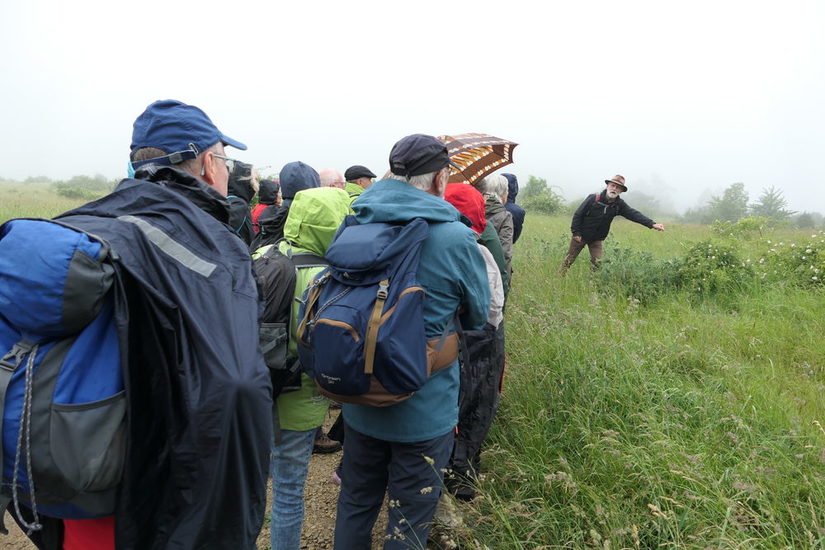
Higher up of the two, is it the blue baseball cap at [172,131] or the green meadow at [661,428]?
the blue baseball cap at [172,131]

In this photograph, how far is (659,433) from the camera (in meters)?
2.51

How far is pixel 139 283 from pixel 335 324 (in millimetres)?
743

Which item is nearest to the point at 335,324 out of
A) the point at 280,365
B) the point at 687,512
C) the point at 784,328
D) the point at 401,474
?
the point at 280,365

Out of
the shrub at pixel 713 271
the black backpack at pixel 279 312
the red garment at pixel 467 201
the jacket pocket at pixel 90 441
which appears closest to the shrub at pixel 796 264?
the shrub at pixel 713 271

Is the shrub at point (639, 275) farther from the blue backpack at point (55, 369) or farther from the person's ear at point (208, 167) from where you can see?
the blue backpack at point (55, 369)

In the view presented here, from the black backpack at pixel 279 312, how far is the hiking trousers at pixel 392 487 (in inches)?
15.0

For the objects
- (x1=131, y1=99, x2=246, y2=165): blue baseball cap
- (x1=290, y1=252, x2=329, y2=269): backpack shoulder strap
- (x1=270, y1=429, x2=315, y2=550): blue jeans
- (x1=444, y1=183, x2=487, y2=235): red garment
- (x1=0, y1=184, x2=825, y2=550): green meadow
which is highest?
(x1=131, y1=99, x2=246, y2=165): blue baseball cap

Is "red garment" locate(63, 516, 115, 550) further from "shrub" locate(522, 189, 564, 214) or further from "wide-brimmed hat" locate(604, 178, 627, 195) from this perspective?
"shrub" locate(522, 189, 564, 214)

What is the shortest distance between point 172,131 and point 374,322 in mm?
931

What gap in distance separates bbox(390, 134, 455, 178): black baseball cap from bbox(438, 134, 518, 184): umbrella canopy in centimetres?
189

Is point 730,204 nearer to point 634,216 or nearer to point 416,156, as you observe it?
point 634,216

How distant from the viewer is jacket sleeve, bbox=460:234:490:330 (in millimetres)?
1938

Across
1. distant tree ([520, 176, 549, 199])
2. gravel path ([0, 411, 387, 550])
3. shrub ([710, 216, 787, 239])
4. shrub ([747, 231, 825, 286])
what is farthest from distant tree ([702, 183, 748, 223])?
gravel path ([0, 411, 387, 550])

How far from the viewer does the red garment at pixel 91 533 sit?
1.26 meters
